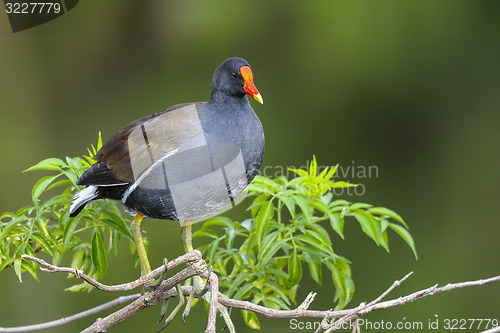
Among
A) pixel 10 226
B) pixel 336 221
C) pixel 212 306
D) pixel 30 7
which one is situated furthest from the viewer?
pixel 30 7

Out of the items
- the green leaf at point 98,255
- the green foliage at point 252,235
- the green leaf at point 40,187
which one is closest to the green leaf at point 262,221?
the green foliage at point 252,235

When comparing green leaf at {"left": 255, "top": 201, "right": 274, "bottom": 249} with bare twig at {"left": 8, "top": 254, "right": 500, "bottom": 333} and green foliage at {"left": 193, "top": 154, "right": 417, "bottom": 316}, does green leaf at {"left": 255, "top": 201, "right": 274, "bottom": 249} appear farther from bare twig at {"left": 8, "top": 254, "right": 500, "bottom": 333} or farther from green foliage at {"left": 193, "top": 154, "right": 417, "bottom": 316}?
bare twig at {"left": 8, "top": 254, "right": 500, "bottom": 333}

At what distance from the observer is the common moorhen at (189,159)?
1.32 meters

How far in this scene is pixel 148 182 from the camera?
137cm

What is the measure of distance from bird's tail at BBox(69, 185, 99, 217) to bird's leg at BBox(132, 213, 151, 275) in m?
0.13

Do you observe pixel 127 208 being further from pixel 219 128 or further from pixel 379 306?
pixel 379 306

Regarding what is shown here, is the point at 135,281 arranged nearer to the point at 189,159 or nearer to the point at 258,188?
the point at 189,159

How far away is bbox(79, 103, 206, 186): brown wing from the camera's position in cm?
136

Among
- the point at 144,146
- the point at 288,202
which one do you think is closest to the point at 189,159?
the point at 144,146

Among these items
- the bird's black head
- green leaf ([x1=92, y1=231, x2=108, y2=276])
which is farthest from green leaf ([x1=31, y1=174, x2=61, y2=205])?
the bird's black head

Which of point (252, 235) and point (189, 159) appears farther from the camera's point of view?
point (252, 235)

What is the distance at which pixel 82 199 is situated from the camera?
1362 mm

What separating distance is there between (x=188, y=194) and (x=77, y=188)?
298mm

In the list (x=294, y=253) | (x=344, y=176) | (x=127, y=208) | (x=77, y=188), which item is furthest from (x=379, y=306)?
(x=344, y=176)
